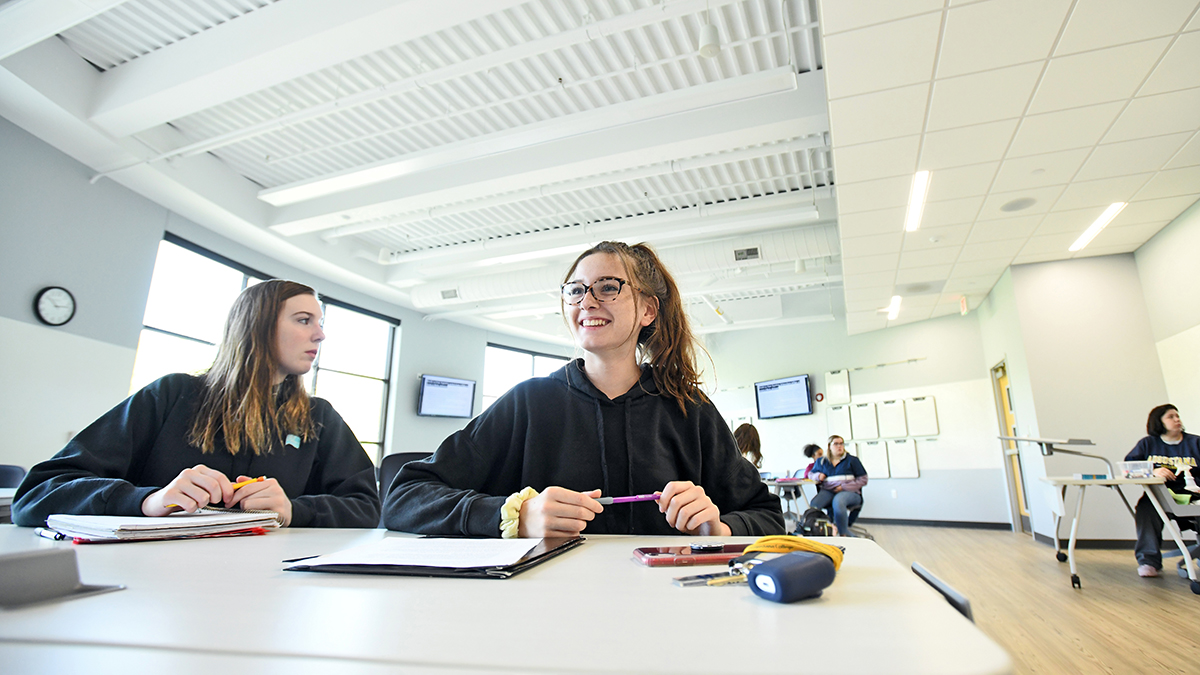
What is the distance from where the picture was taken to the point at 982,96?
3316 mm

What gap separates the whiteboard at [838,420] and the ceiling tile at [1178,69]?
662 cm

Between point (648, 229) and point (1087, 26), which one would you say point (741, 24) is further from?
point (648, 229)

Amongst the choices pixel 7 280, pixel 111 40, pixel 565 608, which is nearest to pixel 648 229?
pixel 111 40

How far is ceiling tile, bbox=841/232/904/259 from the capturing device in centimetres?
520

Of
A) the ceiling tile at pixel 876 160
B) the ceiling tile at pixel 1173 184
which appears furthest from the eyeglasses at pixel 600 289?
the ceiling tile at pixel 1173 184

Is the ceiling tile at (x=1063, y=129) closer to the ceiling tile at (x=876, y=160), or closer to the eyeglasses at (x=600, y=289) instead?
the ceiling tile at (x=876, y=160)

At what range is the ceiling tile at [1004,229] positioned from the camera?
490 cm

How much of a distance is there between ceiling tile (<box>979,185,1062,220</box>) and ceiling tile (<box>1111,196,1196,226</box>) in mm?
720

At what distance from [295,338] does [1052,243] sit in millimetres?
6498

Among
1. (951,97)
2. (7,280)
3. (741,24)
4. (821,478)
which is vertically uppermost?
(741,24)

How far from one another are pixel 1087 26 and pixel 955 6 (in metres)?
0.71

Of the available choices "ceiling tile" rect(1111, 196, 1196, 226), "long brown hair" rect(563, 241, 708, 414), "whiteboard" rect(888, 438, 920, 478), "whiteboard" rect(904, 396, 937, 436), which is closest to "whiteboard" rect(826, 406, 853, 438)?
"whiteboard" rect(888, 438, 920, 478)

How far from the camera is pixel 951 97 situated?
333cm

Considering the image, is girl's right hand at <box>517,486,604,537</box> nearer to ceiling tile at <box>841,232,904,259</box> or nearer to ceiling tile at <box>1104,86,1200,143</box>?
ceiling tile at <box>1104,86,1200,143</box>
